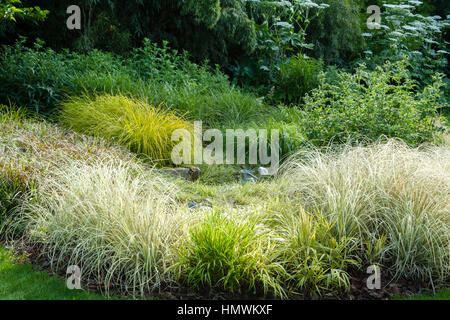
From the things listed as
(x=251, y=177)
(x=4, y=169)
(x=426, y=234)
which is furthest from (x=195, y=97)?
(x=426, y=234)

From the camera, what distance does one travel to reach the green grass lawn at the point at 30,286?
307 cm

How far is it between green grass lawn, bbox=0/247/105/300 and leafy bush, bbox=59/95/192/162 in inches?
100

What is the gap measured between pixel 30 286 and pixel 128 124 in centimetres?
311

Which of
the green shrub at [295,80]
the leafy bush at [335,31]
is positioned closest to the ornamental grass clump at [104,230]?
the green shrub at [295,80]

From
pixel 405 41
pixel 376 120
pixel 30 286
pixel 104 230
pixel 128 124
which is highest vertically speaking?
pixel 405 41

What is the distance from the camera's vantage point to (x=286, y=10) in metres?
10.7

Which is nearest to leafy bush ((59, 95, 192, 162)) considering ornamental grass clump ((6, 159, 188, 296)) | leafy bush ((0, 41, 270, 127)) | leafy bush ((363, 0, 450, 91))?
leafy bush ((0, 41, 270, 127))

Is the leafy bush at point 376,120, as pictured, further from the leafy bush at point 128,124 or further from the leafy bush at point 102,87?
the leafy bush at point 128,124

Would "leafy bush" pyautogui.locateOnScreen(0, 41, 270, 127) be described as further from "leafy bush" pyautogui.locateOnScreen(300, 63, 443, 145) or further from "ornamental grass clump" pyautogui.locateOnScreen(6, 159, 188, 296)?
"ornamental grass clump" pyautogui.locateOnScreen(6, 159, 188, 296)

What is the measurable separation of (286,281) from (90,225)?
1.50 meters

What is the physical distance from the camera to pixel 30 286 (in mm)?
3188

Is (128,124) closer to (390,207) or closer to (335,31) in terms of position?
(390,207)

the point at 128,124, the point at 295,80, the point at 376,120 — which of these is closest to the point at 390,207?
the point at 376,120

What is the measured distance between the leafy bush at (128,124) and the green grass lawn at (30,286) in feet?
8.33
